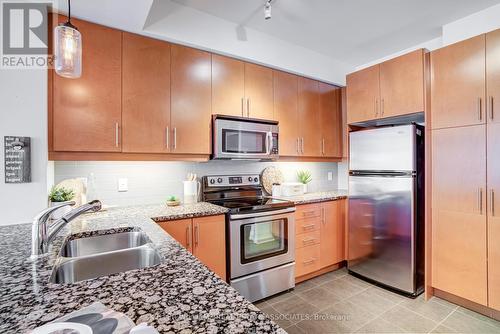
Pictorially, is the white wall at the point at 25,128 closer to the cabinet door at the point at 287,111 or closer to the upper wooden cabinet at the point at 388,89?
the cabinet door at the point at 287,111

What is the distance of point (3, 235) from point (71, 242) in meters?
0.32

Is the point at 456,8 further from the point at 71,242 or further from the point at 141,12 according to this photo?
the point at 71,242

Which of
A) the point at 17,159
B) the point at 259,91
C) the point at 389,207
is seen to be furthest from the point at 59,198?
the point at 389,207

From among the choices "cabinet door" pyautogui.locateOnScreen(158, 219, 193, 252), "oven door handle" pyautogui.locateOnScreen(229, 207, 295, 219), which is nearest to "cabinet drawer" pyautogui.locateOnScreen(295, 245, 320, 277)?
"oven door handle" pyautogui.locateOnScreen(229, 207, 295, 219)

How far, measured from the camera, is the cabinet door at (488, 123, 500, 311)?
194 cm

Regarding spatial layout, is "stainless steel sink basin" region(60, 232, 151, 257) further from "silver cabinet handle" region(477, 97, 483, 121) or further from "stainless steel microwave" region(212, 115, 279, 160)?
"silver cabinet handle" region(477, 97, 483, 121)

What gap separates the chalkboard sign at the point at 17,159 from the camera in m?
1.46

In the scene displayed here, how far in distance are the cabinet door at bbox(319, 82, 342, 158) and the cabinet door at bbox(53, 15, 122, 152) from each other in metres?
2.31

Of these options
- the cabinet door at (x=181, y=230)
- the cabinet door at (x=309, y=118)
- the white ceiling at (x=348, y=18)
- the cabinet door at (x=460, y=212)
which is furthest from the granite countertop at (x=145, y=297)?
the cabinet door at (x=460, y=212)

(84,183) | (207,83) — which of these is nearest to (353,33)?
(207,83)

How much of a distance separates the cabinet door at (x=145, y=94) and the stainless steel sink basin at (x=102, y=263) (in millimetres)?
1006

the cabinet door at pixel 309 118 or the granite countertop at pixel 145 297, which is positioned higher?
the cabinet door at pixel 309 118

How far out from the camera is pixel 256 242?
87.8 inches

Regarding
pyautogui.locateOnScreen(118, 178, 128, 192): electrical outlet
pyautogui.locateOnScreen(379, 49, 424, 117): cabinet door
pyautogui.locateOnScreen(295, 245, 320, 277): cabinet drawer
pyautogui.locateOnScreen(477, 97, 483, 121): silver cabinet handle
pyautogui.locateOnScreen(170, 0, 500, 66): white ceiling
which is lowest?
pyautogui.locateOnScreen(295, 245, 320, 277): cabinet drawer
